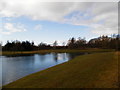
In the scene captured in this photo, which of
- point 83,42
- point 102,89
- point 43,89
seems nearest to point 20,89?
point 43,89

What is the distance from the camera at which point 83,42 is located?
93.2 m

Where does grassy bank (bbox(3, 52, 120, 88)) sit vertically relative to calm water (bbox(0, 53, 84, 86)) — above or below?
above

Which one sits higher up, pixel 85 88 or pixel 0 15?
pixel 0 15

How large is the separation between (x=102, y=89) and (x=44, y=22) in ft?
83.4

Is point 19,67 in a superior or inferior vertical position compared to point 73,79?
inferior

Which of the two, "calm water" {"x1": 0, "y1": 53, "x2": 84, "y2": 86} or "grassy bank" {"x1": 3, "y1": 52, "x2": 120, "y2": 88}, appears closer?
"grassy bank" {"x1": 3, "y1": 52, "x2": 120, "y2": 88}

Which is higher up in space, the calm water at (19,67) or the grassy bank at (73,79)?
the grassy bank at (73,79)

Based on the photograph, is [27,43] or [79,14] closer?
[79,14]

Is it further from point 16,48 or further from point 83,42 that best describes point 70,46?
point 16,48

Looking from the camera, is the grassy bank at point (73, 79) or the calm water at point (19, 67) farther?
the calm water at point (19, 67)

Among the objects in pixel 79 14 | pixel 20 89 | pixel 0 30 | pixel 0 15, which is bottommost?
pixel 20 89

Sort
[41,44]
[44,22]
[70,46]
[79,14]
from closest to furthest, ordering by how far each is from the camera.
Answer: [79,14] → [44,22] → [70,46] → [41,44]

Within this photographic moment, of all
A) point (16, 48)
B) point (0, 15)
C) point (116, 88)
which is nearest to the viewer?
point (116, 88)

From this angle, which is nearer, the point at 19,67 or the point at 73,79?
the point at 73,79
